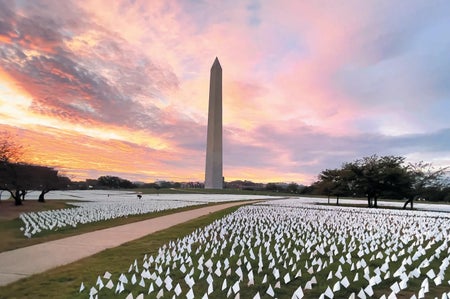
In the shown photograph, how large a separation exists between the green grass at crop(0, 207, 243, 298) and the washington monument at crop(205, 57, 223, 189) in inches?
1848

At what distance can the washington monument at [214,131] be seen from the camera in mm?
56625

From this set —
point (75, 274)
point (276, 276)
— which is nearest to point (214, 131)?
point (75, 274)

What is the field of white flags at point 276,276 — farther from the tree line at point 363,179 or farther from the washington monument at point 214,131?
the washington monument at point 214,131

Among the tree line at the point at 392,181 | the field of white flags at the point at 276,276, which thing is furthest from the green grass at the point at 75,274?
the tree line at the point at 392,181

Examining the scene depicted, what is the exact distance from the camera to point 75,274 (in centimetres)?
730

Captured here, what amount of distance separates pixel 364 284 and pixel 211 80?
5259 cm

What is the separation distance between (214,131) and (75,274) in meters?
51.5

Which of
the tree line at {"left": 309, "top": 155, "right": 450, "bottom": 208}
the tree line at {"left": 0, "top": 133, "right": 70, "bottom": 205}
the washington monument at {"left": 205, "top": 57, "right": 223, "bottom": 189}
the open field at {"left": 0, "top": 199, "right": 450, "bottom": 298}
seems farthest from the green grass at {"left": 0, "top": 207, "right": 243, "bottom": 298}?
the washington monument at {"left": 205, "top": 57, "right": 223, "bottom": 189}

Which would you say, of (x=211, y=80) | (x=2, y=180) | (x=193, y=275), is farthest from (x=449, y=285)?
(x=211, y=80)

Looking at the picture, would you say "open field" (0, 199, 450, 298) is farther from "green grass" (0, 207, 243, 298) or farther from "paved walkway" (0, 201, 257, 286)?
"paved walkway" (0, 201, 257, 286)

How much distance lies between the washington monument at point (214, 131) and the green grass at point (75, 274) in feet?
154

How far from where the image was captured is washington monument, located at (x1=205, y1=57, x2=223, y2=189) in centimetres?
5662

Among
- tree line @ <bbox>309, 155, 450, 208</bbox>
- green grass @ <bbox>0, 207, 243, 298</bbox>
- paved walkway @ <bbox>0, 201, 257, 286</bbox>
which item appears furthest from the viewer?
tree line @ <bbox>309, 155, 450, 208</bbox>

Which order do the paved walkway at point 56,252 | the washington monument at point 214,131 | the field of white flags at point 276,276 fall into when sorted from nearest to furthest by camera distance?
the field of white flags at point 276,276 → the paved walkway at point 56,252 → the washington monument at point 214,131
